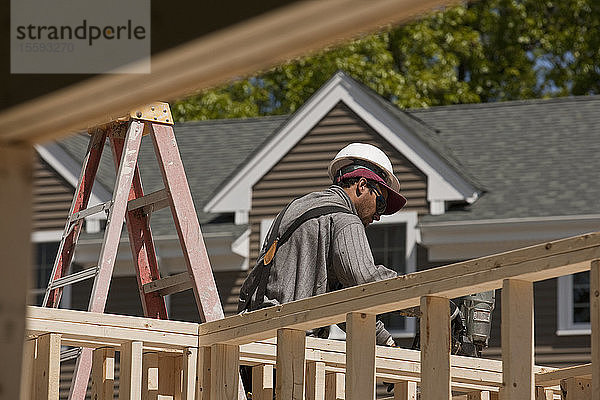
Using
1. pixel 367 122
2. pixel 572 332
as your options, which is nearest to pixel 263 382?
pixel 572 332

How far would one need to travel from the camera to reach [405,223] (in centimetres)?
1647

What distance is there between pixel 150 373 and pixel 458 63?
77.1 ft

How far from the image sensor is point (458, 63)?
28.2 meters

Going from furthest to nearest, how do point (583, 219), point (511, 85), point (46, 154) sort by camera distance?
point (511, 85) → point (46, 154) → point (583, 219)

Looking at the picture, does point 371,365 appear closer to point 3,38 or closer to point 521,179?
point 3,38

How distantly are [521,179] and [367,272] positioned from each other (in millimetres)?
12027

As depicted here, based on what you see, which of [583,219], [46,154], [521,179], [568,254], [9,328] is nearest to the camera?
[9,328]

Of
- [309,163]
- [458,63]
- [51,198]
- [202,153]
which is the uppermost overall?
[458,63]

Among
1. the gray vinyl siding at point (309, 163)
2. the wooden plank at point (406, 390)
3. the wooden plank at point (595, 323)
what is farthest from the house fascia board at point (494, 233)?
the wooden plank at point (595, 323)

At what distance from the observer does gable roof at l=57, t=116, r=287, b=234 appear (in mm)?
18312

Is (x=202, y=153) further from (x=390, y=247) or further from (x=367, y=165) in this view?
(x=367, y=165)

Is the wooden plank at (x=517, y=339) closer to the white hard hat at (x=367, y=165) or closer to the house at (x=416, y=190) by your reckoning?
the white hard hat at (x=367, y=165)

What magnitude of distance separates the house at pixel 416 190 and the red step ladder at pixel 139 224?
8.43m

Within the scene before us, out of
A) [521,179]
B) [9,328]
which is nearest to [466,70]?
[521,179]
